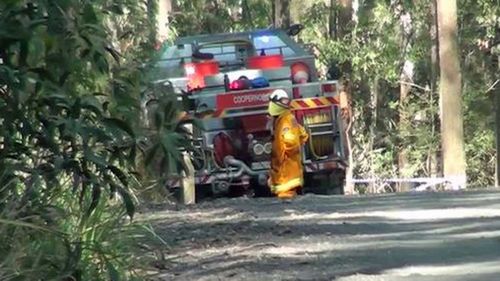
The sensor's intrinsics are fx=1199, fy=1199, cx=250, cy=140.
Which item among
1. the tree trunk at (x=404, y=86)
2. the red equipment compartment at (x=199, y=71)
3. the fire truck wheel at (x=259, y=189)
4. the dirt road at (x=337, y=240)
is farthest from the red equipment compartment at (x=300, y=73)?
the tree trunk at (x=404, y=86)

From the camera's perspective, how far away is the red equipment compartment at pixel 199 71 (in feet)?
60.1

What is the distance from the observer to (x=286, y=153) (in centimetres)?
1683

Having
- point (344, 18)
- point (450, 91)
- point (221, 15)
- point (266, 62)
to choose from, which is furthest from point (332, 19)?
point (266, 62)

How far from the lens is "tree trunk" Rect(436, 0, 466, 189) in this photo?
92.3 feet

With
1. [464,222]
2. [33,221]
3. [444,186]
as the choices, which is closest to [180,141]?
[33,221]

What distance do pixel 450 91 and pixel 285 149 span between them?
12340mm

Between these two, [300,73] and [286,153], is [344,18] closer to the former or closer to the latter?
[300,73]

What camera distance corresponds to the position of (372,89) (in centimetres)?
4238

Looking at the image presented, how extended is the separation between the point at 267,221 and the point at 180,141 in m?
5.69

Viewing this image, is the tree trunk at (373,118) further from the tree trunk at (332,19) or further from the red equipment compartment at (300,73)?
the red equipment compartment at (300,73)

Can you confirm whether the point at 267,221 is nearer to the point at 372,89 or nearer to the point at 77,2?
the point at 77,2

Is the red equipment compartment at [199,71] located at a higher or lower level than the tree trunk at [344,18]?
lower

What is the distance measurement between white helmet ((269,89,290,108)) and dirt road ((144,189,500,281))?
321cm

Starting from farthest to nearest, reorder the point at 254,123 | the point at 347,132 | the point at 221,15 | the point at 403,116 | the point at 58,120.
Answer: the point at 221,15, the point at 403,116, the point at 347,132, the point at 254,123, the point at 58,120
